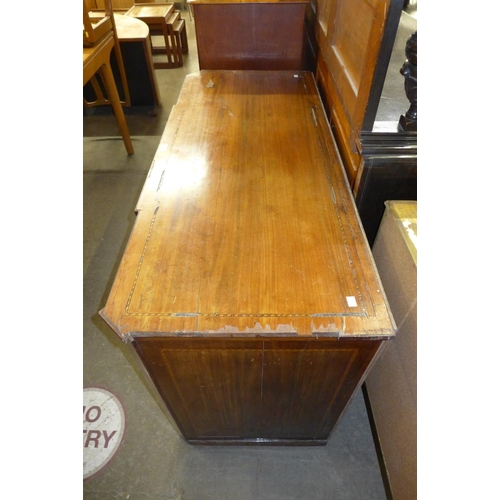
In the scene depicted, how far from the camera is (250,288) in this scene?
0.84 meters

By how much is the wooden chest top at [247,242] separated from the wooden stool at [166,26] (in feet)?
10.2

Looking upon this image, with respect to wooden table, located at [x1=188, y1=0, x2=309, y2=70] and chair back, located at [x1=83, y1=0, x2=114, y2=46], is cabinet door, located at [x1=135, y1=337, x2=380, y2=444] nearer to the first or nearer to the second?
wooden table, located at [x1=188, y1=0, x2=309, y2=70]

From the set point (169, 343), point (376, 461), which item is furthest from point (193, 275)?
point (376, 461)

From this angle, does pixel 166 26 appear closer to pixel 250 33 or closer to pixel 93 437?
pixel 250 33

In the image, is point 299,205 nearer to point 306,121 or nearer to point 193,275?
point 193,275

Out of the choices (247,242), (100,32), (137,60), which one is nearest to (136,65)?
(137,60)

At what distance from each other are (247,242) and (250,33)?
4.38 feet

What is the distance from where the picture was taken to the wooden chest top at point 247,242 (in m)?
0.79

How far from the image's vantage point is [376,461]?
1.29m

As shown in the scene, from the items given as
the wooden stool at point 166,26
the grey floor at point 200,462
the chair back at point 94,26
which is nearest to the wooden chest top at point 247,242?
the grey floor at point 200,462

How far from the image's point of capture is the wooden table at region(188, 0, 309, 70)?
1.66 metres

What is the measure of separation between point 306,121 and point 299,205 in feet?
1.74

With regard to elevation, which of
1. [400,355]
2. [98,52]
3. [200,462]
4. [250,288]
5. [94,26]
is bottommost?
[200,462]

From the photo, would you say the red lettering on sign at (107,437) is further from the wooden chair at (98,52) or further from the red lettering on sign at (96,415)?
the wooden chair at (98,52)
